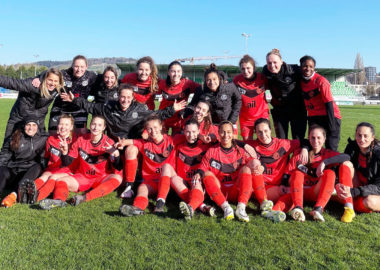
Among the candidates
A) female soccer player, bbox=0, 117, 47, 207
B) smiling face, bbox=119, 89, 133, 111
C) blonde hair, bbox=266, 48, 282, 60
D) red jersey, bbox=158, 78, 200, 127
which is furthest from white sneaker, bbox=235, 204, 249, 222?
female soccer player, bbox=0, 117, 47, 207

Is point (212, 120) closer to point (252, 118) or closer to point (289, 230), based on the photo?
point (252, 118)

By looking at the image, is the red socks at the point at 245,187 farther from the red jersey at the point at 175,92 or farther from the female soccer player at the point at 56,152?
the female soccer player at the point at 56,152

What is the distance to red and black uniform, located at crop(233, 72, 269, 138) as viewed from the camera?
4848 mm

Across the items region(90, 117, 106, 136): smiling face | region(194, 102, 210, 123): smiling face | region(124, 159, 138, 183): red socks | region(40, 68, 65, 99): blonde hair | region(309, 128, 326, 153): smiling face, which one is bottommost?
region(124, 159, 138, 183): red socks

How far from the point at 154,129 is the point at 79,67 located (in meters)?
1.79

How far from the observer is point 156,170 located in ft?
13.3

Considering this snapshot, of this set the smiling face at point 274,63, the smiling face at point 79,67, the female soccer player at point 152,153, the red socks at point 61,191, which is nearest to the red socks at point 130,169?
the female soccer player at point 152,153

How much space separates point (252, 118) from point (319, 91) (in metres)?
1.02

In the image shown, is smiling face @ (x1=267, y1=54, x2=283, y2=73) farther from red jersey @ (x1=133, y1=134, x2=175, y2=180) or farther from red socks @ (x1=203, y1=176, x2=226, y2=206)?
red socks @ (x1=203, y1=176, x2=226, y2=206)

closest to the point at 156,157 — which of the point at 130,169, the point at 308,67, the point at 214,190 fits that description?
the point at 130,169

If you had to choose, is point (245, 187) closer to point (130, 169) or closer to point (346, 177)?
point (346, 177)

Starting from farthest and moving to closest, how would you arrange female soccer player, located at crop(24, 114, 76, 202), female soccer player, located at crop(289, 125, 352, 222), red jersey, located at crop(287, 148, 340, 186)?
A: female soccer player, located at crop(24, 114, 76, 202) → red jersey, located at crop(287, 148, 340, 186) → female soccer player, located at crop(289, 125, 352, 222)

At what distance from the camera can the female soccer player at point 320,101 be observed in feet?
14.4

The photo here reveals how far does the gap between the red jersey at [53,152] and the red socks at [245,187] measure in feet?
7.61
